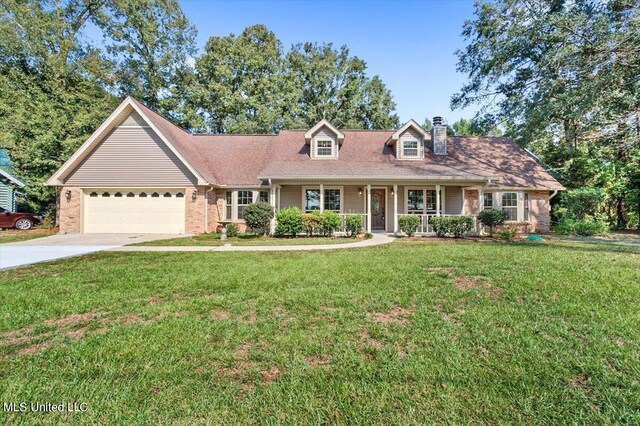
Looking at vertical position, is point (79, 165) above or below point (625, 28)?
below

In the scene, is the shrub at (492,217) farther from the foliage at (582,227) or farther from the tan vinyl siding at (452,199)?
the foliage at (582,227)

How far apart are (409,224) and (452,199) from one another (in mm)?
4271

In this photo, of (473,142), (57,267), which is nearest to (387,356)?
(57,267)

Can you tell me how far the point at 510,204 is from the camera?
1609 cm

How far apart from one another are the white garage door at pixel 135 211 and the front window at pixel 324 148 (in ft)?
24.8

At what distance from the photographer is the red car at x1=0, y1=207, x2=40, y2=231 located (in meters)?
17.0

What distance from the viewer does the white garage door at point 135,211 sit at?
15031mm

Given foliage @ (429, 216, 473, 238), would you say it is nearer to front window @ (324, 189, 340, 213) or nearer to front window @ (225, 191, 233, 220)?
front window @ (324, 189, 340, 213)

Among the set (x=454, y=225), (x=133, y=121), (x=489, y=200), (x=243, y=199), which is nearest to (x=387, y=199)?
(x=454, y=225)

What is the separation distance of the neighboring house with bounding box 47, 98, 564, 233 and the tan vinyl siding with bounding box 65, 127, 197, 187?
0.17 feet

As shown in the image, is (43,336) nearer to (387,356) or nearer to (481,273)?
(387,356)

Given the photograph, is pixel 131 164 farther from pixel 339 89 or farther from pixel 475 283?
pixel 339 89

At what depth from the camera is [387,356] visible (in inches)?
118

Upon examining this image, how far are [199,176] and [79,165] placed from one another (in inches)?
251
